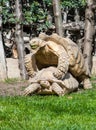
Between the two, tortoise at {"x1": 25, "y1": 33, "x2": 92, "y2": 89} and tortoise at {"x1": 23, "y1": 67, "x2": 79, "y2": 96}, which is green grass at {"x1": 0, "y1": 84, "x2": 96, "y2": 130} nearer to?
tortoise at {"x1": 23, "y1": 67, "x2": 79, "y2": 96}

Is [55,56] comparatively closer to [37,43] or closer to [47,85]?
[37,43]

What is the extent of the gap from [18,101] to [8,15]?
12123 millimetres

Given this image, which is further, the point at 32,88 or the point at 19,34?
the point at 19,34

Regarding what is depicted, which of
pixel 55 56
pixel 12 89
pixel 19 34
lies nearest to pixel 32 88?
pixel 55 56

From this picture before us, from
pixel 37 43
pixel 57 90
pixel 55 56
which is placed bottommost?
pixel 57 90

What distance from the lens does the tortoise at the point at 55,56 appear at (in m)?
9.21

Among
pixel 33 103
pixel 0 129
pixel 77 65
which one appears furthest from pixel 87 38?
pixel 0 129

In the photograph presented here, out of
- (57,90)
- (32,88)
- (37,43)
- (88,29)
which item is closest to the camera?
(57,90)

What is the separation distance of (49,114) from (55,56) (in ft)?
10.2

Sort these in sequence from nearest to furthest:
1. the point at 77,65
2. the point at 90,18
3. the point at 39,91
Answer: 1. the point at 39,91
2. the point at 77,65
3. the point at 90,18

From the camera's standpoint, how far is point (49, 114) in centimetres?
642

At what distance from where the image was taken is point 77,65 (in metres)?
9.74

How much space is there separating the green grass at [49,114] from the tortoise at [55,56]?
3.56 ft

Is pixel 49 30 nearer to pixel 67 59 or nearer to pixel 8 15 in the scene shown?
pixel 8 15
